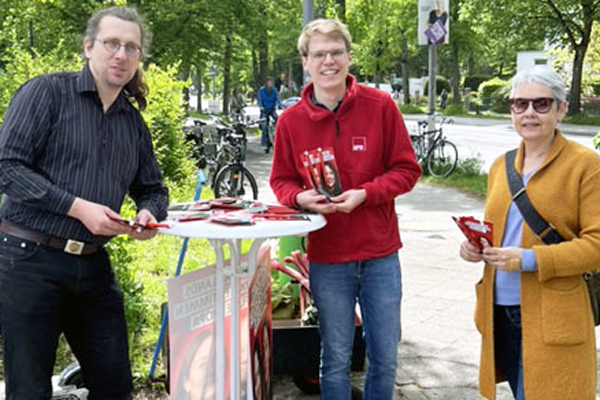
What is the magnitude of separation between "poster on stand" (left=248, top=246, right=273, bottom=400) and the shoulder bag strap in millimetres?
1184

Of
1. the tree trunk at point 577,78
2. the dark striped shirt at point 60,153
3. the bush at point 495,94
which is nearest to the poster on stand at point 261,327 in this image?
the dark striped shirt at point 60,153

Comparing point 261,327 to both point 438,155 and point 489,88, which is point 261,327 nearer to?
point 438,155

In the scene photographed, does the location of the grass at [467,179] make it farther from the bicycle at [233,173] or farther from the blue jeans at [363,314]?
the blue jeans at [363,314]

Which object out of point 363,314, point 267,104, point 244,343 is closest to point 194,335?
point 244,343

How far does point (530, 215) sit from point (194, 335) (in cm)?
145

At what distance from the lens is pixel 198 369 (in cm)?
304

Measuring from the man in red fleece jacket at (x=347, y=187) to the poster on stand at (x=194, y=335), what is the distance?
18.4 inches

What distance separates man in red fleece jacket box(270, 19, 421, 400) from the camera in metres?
2.90

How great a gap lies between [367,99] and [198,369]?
138 cm

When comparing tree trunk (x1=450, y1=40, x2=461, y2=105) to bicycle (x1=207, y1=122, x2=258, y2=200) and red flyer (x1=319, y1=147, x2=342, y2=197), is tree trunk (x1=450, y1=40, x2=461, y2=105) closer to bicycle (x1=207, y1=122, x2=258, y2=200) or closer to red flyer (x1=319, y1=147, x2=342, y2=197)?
bicycle (x1=207, y1=122, x2=258, y2=200)

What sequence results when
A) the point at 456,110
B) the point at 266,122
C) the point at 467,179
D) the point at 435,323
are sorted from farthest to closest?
the point at 456,110 < the point at 266,122 < the point at 467,179 < the point at 435,323

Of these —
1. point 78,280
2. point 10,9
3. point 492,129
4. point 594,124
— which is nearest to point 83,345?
point 78,280

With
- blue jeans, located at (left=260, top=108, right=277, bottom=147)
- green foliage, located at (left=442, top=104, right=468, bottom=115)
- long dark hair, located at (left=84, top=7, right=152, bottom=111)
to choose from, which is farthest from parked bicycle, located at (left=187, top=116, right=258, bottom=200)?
green foliage, located at (left=442, top=104, right=468, bottom=115)

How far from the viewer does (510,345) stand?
264cm
